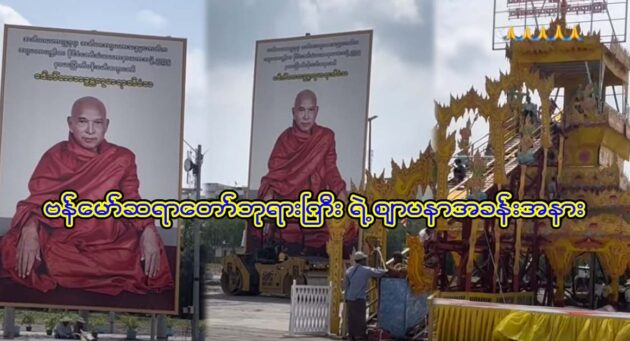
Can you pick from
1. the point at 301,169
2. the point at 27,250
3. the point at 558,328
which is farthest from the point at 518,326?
the point at 301,169

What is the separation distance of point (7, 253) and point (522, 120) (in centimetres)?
1201

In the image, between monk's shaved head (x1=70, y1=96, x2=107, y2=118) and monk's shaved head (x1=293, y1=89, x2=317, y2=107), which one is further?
monk's shaved head (x1=293, y1=89, x2=317, y2=107)

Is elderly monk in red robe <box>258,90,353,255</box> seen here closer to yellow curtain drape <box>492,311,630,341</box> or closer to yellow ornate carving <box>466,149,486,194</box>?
yellow ornate carving <box>466,149,486,194</box>

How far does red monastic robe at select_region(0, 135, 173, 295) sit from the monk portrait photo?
10832 millimetres

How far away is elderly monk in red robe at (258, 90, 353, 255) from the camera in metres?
31.2

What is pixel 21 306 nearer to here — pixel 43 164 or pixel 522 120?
pixel 43 164

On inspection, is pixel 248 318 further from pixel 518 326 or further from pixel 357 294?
pixel 518 326

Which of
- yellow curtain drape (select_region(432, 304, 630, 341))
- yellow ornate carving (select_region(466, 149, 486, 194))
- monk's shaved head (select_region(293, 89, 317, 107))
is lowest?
yellow curtain drape (select_region(432, 304, 630, 341))

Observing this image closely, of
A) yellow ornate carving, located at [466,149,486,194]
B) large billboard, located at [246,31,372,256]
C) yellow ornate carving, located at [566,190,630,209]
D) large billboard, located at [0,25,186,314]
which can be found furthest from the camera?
large billboard, located at [246,31,372,256]

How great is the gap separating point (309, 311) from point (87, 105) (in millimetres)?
8342

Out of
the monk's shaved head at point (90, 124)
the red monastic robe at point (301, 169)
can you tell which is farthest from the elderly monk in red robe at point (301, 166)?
the monk's shaved head at point (90, 124)

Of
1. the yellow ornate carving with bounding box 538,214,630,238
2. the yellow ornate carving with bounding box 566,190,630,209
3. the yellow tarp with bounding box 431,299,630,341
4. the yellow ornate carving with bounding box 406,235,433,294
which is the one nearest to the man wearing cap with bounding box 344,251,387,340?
the yellow ornate carving with bounding box 406,235,433,294

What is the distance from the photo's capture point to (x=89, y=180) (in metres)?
20.5

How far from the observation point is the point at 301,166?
31.7 metres
